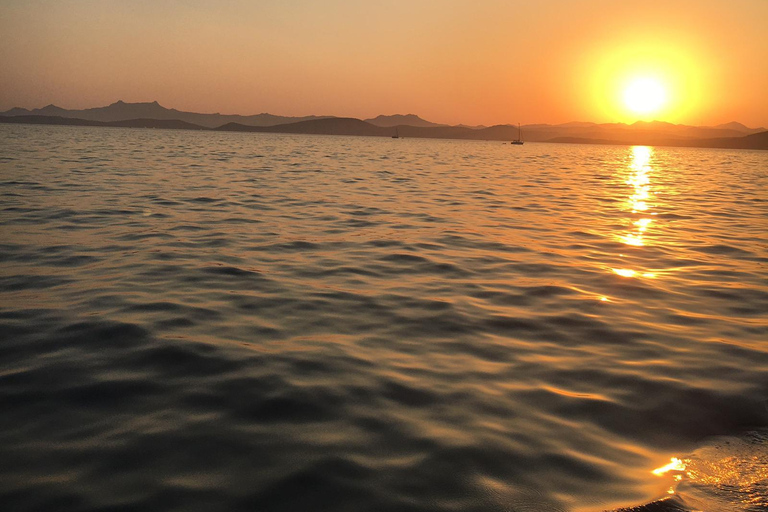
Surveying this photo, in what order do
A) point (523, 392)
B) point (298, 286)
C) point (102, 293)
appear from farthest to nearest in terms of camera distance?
1. point (298, 286)
2. point (102, 293)
3. point (523, 392)

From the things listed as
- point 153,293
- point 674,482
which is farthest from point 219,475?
point 153,293

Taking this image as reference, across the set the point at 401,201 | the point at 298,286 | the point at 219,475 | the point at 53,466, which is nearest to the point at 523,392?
the point at 219,475

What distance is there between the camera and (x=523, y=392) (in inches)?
210

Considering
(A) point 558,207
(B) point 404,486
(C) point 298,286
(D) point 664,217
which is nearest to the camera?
(B) point 404,486

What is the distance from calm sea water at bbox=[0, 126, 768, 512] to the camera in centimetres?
380

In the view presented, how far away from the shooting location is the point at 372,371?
5695mm

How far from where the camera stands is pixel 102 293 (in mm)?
7980

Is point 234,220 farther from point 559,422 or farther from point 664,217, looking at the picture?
point 664,217

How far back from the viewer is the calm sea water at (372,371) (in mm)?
3797

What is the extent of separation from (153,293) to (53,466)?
14.7 feet

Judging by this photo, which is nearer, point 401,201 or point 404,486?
point 404,486

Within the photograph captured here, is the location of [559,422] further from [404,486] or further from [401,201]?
[401,201]

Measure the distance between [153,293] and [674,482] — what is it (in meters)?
6.76

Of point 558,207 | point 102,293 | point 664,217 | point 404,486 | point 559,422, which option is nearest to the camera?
point 404,486
